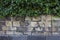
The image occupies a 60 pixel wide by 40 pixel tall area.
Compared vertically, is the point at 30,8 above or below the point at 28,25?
above

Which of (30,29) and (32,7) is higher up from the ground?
(32,7)

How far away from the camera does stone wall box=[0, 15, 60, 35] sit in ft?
9.47

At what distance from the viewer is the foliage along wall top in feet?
9.26

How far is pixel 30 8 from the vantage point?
2891 mm

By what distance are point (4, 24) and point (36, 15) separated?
2.09ft

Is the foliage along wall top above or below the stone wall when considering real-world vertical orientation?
above

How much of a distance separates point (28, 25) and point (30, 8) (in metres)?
0.32

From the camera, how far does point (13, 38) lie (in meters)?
2.92

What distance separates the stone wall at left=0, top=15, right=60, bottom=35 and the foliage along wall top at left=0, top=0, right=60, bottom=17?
10 centimetres

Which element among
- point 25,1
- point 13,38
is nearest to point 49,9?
point 25,1

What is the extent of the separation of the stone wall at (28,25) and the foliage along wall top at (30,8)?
0.10 meters

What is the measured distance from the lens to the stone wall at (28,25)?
289cm

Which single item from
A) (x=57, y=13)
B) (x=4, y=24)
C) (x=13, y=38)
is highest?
(x=57, y=13)

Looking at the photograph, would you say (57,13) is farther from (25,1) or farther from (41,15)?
(25,1)
